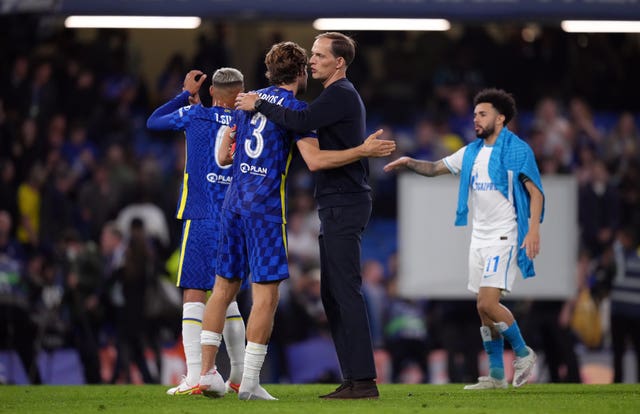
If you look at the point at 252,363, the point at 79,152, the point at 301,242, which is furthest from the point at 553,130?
the point at 252,363

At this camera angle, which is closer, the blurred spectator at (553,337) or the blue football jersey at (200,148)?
the blue football jersey at (200,148)

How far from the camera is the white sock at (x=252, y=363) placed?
7.35m

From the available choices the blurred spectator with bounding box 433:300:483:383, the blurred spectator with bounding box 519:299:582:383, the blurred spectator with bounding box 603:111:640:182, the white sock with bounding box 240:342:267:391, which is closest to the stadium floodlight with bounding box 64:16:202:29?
the blurred spectator with bounding box 433:300:483:383

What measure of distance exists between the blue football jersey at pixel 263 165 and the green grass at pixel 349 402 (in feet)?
3.98

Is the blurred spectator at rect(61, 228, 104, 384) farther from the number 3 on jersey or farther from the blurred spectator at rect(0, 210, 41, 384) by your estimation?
the number 3 on jersey

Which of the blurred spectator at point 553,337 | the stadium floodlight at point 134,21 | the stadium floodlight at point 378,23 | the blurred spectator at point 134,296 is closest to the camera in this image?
the blurred spectator at point 553,337

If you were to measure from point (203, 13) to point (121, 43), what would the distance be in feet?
12.8

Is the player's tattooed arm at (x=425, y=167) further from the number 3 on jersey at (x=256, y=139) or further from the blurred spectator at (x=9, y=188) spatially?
the blurred spectator at (x=9, y=188)

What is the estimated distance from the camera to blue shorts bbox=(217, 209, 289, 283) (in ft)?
24.2

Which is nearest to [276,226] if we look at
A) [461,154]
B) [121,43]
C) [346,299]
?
[346,299]

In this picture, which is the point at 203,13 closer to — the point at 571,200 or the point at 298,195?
the point at 298,195

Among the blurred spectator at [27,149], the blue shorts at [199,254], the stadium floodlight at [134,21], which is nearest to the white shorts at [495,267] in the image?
the blue shorts at [199,254]

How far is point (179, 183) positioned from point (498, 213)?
7951 mm

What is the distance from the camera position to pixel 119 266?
1467cm
